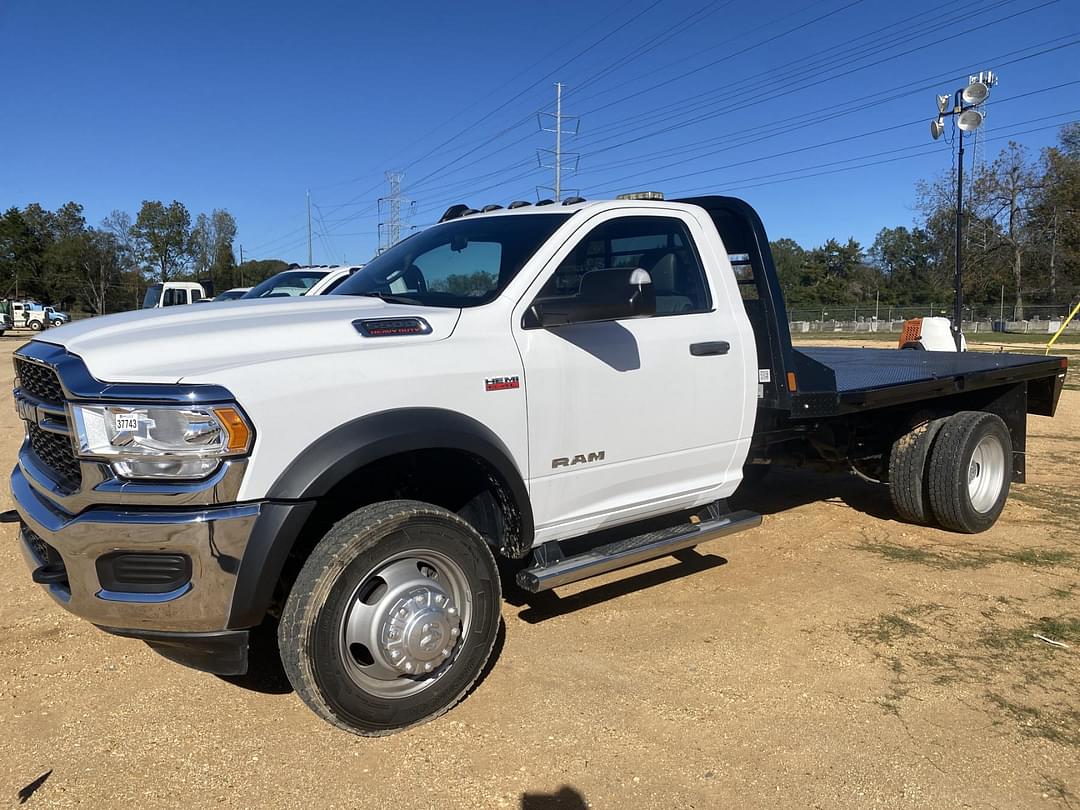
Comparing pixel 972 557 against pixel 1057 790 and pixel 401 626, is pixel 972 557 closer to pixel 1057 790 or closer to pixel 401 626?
pixel 1057 790

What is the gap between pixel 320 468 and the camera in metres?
2.92

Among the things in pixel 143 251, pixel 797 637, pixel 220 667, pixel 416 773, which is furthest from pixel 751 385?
pixel 143 251

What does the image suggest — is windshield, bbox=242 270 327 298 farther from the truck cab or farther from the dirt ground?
the truck cab

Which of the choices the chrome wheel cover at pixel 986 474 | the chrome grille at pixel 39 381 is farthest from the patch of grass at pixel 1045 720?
the chrome grille at pixel 39 381

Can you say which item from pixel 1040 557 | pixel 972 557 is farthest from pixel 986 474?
pixel 972 557

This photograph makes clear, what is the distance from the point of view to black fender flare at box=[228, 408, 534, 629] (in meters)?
2.82

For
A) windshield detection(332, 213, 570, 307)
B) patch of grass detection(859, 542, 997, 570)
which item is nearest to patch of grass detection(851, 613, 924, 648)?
patch of grass detection(859, 542, 997, 570)

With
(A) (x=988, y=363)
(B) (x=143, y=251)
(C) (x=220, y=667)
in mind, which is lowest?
(C) (x=220, y=667)

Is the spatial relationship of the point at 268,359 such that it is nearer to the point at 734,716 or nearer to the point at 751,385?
the point at 734,716

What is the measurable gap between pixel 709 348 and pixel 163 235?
8210cm

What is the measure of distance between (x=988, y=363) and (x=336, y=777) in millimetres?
6015

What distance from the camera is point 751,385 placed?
4594 mm

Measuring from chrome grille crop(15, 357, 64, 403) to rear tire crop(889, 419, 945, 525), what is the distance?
5.39 m

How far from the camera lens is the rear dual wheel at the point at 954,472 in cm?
591
